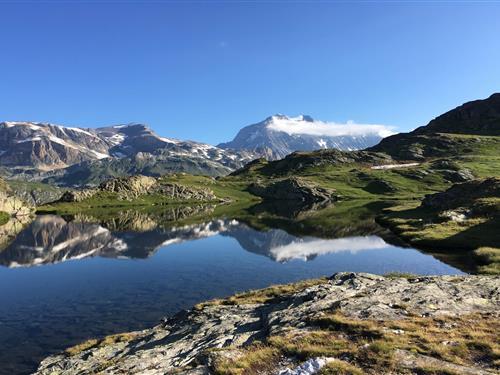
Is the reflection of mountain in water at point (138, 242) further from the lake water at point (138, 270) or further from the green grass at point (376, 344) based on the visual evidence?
the green grass at point (376, 344)

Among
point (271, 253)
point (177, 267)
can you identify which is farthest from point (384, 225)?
point (177, 267)

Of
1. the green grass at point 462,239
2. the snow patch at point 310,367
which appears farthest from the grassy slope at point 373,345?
the green grass at point 462,239

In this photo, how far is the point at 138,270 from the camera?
82.1m

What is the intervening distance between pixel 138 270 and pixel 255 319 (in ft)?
174

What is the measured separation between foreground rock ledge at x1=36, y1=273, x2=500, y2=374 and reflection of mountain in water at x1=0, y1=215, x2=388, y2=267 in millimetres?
47839

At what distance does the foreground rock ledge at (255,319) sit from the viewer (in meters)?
27.5

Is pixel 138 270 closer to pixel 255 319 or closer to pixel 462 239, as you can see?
pixel 255 319

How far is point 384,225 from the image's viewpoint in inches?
4970

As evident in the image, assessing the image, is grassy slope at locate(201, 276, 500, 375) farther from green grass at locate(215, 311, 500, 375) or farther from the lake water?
the lake water

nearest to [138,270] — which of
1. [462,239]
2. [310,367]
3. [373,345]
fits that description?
[462,239]

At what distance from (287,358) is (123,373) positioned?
11951 mm

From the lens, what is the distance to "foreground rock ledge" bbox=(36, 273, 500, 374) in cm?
2753

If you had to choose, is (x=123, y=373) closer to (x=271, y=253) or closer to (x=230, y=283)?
(x=230, y=283)

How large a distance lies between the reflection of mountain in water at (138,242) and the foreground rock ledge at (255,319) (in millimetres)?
47839
